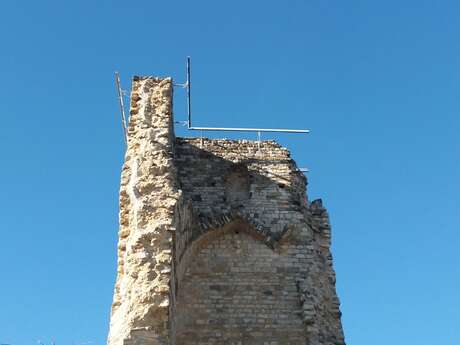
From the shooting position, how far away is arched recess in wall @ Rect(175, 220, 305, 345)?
38.0 feet

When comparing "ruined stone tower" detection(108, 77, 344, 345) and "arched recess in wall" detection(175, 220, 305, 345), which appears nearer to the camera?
"ruined stone tower" detection(108, 77, 344, 345)

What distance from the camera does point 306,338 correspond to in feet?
38.4

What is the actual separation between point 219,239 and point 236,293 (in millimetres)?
1102

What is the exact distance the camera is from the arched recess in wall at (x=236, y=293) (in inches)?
456

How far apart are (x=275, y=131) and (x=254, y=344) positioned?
15.0 feet

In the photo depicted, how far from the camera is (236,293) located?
1201 centimetres

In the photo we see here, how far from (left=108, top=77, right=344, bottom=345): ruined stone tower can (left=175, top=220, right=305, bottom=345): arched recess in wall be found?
17 millimetres

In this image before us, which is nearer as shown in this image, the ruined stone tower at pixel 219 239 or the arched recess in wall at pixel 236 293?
the ruined stone tower at pixel 219 239

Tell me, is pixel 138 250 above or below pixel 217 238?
below

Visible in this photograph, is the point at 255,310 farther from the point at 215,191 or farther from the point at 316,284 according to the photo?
the point at 215,191

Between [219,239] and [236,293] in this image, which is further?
[219,239]

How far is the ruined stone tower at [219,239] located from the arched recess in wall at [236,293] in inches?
0.7

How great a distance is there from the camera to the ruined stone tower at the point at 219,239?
9.07 m

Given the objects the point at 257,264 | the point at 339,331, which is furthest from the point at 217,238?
the point at 339,331
